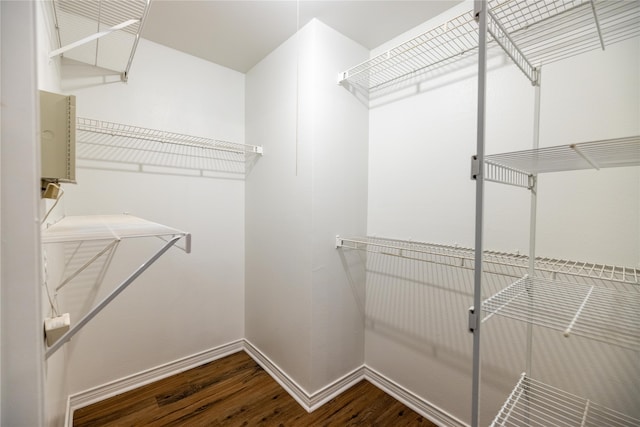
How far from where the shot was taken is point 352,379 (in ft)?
6.25

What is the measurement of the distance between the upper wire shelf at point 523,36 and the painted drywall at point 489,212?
7cm

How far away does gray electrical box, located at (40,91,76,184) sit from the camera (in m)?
0.76

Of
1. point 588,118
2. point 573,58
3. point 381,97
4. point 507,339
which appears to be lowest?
point 507,339

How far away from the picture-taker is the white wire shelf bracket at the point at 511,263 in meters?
1.00

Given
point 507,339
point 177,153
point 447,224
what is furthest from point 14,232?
point 507,339

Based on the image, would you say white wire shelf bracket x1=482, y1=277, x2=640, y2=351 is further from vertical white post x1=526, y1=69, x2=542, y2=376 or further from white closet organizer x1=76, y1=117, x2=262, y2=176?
white closet organizer x1=76, y1=117, x2=262, y2=176

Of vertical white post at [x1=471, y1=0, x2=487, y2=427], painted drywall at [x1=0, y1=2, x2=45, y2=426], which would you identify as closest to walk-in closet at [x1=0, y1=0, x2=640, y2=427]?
vertical white post at [x1=471, y1=0, x2=487, y2=427]

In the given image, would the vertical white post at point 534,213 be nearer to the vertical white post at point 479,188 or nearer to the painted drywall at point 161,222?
the vertical white post at point 479,188

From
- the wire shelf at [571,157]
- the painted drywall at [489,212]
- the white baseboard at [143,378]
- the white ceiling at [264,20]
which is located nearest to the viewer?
the wire shelf at [571,157]

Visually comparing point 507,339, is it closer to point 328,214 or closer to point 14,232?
point 328,214

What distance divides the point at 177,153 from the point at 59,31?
2.71 feet

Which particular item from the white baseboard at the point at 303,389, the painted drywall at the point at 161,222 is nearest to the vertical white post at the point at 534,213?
the white baseboard at the point at 303,389

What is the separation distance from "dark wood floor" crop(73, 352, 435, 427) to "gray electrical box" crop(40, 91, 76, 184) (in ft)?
5.04

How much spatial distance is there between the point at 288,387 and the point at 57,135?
6.11 ft
